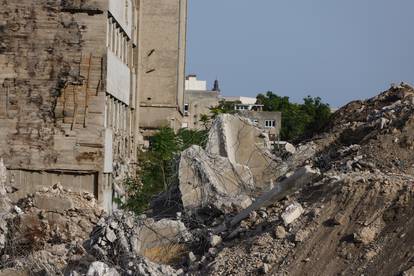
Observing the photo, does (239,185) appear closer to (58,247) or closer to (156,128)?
(58,247)

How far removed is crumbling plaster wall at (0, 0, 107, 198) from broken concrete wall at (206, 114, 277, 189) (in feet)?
34.4

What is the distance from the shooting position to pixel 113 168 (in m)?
29.1

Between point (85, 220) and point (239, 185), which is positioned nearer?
point (239, 185)

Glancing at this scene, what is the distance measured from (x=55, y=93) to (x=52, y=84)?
26 centimetres

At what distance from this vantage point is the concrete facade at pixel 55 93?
2561 cm

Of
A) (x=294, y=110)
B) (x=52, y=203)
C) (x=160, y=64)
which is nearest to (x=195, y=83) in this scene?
(x=294, y=110)

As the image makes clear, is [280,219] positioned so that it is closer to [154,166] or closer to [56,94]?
[56,94]

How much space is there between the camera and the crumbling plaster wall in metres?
25.6

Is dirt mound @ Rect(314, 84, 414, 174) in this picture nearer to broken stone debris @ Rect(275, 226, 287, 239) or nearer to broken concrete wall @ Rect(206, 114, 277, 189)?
broken concrete wall @ Rect(206, 114, 277, 189)

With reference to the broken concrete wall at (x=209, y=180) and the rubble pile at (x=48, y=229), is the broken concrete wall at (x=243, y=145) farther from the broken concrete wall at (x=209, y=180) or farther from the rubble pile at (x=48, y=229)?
the rubble pile at (x=48, y=229)

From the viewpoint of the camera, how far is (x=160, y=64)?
47.9 meters

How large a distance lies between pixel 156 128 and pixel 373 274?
3833 cm

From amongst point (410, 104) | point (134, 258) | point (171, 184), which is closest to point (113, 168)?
point (171, 184)

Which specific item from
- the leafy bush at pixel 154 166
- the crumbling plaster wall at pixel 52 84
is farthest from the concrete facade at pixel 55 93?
the leafy bush at pixel 154 166
